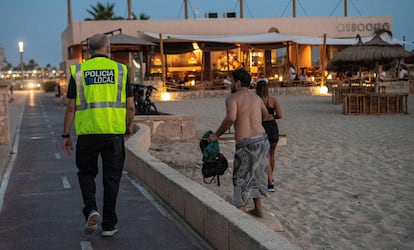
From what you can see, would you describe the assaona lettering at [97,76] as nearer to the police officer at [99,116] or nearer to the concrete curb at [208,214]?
the police officer at [99,116]

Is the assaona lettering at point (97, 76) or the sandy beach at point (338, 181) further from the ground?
the assaona lettering at point (97, 76)

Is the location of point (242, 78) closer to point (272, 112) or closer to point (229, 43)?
point (272, 112)

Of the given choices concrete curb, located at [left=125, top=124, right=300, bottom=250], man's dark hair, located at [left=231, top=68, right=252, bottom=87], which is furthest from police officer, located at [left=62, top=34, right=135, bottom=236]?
man's dark hair, located at [left=231, top=68, right=252, bottom=87]

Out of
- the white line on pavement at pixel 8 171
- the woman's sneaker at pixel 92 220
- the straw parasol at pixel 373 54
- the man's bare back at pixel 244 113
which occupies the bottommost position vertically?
the white line on pavement at pixel 8 171

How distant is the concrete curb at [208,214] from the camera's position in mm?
4781

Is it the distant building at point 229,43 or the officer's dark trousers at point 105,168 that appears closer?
the officer's dark trousers at point 105,168

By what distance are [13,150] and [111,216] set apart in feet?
30.5

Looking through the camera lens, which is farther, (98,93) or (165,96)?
(165,96)

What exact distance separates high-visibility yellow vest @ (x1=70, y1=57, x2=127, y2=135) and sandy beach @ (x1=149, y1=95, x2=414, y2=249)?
215 cm

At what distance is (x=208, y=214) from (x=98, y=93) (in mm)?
1429

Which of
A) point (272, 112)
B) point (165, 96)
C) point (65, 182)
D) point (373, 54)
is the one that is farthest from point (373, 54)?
point (65, 182)

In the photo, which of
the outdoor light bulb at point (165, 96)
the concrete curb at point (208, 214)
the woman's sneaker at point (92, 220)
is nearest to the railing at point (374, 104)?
the outdoor light bulb at point (165, 96)

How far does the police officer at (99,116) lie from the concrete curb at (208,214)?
83 cm

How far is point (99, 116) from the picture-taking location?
19.4ft
